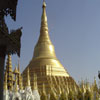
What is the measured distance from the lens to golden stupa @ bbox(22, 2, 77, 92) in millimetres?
30050

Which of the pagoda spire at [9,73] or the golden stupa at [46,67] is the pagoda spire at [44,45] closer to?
the golden stupa at [46,67]

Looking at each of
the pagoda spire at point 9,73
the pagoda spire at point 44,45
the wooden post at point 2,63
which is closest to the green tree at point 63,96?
the pagoda spire at point 9,73

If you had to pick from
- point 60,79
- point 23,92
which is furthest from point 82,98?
point 60,79

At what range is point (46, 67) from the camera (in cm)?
3278

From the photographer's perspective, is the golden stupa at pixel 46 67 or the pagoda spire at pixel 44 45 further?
the pagoda spire at pixel 44 45

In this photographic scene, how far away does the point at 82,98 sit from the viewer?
76.5ft

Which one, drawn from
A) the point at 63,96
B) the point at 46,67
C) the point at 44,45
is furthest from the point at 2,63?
the point at 44,45

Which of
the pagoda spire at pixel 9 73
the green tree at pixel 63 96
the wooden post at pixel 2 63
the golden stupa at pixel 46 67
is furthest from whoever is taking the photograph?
the golden stupa at pixel 46 67

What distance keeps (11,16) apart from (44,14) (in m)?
34.7

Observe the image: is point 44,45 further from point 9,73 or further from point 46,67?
point 9,73

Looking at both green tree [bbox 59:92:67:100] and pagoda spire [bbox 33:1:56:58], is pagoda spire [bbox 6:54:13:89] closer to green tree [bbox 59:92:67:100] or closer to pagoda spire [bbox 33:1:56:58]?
green tree [bbox 59:92:67:100]

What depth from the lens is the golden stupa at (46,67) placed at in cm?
3005

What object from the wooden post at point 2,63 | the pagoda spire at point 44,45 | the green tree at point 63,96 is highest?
the pagoda spire at point 44,45

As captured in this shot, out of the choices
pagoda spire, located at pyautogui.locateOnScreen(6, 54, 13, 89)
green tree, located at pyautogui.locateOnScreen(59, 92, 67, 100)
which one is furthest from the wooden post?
pagoda spire, located at pyautogui.locateOnScreen(6, 54, 13, 89)
